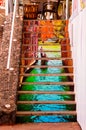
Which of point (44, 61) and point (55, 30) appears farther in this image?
point (55, 30)

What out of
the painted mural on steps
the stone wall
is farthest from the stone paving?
the painted mural on steps

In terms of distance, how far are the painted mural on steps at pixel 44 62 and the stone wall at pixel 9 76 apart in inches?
14.9

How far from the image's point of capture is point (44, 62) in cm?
759

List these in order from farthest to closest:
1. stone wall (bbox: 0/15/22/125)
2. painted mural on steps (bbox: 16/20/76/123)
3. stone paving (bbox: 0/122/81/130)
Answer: painted mural on steps (bbox: 16/20/76/123) < stone wall (bbox: 0/15/22/125) < stone paving (bbox: 0/122/81/130)

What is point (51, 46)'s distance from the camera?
7.86 m

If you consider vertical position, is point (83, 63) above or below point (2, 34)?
below

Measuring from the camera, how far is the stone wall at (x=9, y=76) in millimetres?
5523

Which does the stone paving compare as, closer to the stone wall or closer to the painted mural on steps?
the stone wall

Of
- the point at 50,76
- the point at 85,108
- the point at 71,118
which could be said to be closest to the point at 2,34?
the point at 50,76

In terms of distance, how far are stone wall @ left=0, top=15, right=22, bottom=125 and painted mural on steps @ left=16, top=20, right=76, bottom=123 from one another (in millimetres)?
378

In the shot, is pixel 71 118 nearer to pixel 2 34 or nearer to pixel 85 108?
pixel 85 108

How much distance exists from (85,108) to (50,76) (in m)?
2.36

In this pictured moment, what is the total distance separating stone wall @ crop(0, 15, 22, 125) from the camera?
552 centimetres

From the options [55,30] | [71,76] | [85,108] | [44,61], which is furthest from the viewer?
[55,30]
